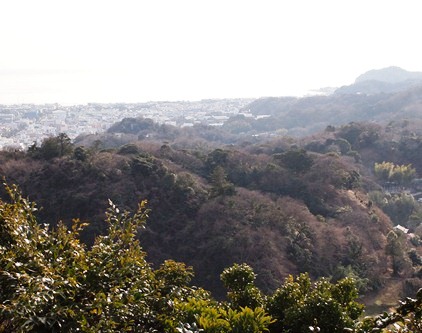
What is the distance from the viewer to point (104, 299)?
3.51 metres

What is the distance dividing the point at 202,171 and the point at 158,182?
532 cm

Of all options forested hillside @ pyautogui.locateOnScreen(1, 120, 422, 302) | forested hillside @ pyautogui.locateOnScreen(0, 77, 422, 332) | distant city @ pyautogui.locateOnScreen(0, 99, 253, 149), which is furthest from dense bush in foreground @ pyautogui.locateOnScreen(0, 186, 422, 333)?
distant city @ pyautogui.locateOnScreen(0, 99, 253, 149)

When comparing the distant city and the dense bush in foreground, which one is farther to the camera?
the distant city

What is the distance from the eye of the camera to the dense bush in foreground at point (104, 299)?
126 inches

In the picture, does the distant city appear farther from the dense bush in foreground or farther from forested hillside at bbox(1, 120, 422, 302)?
the dense bush in foreground

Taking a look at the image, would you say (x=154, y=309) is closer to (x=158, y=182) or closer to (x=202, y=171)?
(x=158, y=182)

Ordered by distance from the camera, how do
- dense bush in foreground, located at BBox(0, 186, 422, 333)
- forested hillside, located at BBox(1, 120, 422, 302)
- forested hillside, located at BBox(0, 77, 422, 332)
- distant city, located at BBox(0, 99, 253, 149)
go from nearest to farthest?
Result: dense bush in foreground, located at BBox(0, 186, 422, 333) → forested hillside, located at BBox(0, 77, 422, 332) → forested hillside, located at BBox(1, 120, 422, 302) → distant city, located at BBox(0, 99, 253, 149)

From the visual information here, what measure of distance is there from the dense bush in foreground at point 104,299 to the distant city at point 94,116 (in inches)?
3231

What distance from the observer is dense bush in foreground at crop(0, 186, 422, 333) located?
3.20 m

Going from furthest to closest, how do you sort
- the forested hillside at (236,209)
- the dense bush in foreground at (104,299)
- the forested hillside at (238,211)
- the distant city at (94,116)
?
the distant city at (94,116), the forested hillside at (236,209), the forested hillside at (238,211), the dense bush in foreground at (104,299)

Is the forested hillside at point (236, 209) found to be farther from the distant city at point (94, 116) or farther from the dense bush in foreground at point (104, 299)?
the distant city at point (94, 116)

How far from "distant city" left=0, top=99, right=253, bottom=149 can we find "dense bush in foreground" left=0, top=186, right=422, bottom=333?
8208cm

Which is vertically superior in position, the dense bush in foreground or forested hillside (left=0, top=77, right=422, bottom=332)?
the dense bush in foreground

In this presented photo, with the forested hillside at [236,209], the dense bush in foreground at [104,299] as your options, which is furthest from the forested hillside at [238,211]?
the dense bush in foreground at [104,299]
